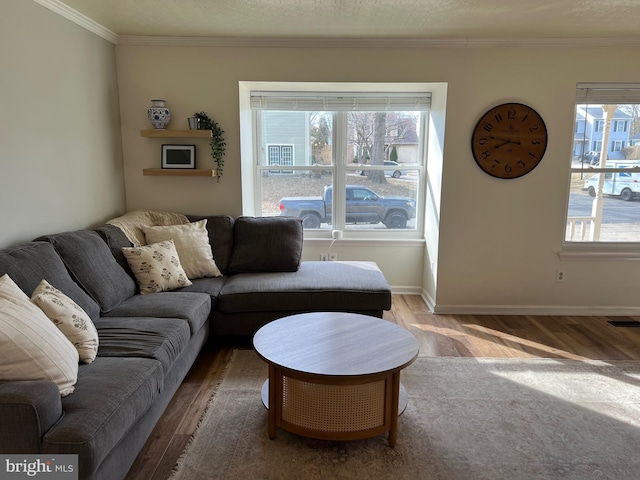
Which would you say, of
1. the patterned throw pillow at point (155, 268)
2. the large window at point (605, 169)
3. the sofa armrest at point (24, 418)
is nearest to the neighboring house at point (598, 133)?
the large window at point (605, 169)

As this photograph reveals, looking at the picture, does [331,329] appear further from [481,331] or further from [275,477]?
[481,331]

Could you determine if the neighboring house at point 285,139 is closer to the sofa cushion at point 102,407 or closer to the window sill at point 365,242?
the window sill at point 365,242

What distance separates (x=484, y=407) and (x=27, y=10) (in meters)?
3.44

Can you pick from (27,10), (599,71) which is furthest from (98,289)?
(599,71)

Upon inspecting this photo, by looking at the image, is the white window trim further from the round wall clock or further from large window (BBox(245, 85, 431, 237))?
the round wall clock

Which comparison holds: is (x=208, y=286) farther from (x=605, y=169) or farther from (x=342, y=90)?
(x=605, y=169)

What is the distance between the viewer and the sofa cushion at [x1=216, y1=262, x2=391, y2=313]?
306cm

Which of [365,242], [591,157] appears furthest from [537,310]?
[365,242]

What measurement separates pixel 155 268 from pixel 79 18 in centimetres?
181

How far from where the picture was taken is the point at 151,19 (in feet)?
10.2

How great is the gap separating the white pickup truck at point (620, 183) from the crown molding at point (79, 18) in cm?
418

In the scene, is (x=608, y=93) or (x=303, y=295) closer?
(x=303, y=295)

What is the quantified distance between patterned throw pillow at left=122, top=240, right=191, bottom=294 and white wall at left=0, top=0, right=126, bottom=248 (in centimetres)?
52

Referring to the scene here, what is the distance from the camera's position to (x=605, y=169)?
3838 millimetres
